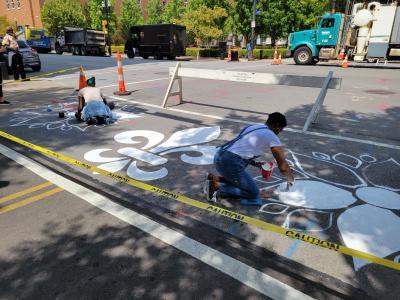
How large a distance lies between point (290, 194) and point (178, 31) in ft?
93.0

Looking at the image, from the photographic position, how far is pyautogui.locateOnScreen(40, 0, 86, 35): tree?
5028cm

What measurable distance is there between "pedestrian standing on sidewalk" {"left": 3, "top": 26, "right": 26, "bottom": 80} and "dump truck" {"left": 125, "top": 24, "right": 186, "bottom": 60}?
668 inches

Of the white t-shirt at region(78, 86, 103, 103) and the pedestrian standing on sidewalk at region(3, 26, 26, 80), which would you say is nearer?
the white t-shirt at region(78, 86, 103, 103)

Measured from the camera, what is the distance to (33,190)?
168 inches

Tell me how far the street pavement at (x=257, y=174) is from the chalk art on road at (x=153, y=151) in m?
0.02

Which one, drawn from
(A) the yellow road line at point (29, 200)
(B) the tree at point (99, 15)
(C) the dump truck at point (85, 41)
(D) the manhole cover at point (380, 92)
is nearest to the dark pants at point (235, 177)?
(A) the yellow road line at point (29, 200)

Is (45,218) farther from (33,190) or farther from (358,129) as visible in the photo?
(358,129)

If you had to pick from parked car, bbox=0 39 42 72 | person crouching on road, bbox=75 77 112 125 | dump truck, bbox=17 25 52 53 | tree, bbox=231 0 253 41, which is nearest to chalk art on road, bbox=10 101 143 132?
person crouching on road, bbox=75 77 112 125

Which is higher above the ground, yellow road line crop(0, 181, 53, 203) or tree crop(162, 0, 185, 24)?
tree crop(162, 0, 185, 24)

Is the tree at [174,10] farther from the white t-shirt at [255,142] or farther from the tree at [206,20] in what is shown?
the white t-shirt at [255,142]

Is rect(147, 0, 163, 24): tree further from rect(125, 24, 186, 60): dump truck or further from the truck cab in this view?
the truck cab

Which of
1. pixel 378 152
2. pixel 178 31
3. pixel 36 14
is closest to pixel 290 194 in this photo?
pixel 378 152

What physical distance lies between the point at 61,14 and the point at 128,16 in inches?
410

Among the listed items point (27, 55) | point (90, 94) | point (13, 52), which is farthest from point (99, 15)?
point (90, 94)
